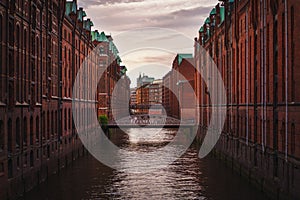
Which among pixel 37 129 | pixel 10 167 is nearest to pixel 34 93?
pixel 37 129

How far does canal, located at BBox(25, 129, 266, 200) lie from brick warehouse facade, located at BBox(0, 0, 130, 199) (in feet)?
4.88

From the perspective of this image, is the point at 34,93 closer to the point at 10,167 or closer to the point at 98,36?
the point at 10,167

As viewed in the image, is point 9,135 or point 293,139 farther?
point 9,135

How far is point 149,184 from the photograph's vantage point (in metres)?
34.9

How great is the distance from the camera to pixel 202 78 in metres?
71.4

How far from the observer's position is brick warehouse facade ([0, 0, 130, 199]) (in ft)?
84.2

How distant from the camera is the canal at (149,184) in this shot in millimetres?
30172

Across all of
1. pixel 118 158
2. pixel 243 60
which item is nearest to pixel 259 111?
pixel 243 60

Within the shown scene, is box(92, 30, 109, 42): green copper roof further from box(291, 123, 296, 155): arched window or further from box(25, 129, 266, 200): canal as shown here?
box(291, 123, 296, 155): arched window

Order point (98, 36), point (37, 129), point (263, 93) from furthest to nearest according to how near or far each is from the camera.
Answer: point (98, 36) → point (37, 129) → point (263, 93)

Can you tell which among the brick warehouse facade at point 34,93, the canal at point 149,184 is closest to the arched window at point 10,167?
the brick warehouse facade at point 34,93

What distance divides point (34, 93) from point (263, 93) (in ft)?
52.1

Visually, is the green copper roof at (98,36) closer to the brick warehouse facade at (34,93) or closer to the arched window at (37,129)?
the brick warehouse facade at (34,93)

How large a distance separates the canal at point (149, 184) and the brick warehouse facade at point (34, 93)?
149 cm
